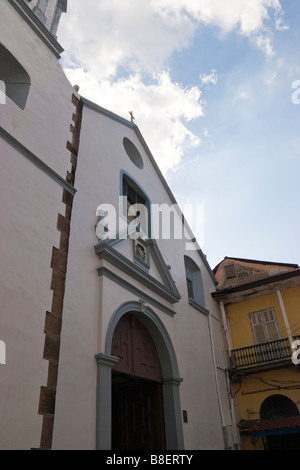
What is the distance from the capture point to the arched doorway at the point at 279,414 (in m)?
11.4

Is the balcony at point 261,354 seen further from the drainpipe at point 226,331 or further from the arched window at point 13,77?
the arched window at point 13,77

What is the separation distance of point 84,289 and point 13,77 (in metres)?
4.16

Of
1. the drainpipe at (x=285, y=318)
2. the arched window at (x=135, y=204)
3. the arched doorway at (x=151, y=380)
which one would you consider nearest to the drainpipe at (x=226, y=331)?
the drainpipe at (x=285, y=318)

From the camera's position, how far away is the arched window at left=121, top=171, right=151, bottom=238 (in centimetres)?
979

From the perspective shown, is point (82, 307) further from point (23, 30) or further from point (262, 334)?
point (262, 334)

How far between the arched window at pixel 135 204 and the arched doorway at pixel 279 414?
676 cm

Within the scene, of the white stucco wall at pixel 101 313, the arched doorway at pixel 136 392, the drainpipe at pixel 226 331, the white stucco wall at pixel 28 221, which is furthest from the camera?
the drainpipe at pixel 226 331

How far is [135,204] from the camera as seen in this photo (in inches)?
407

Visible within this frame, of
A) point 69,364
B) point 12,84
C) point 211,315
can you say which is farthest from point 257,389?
point 12,84

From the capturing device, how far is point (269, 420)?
11211 millimetres

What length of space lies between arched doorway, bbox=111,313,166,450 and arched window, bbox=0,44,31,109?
4.92m

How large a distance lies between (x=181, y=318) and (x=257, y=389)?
4.12m

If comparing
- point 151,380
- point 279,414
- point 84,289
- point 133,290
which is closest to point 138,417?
point 151,380

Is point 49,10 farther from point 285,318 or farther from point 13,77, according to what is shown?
point 285,318
